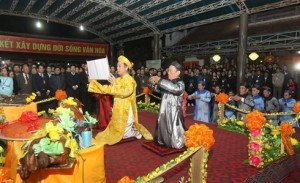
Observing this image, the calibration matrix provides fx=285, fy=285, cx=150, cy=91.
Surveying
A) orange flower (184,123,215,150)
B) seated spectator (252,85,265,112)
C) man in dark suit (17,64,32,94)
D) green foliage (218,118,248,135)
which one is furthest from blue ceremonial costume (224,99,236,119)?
man in dark suit (17,64,32,94)

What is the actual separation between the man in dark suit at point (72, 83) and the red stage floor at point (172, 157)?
489 cm

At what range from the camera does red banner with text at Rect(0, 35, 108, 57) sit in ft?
44.7

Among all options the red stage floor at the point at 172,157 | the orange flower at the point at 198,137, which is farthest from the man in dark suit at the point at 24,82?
the orange flower at the point at 198,137

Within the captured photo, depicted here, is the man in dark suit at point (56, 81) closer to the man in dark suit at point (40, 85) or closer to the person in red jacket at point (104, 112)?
the man in dark suit at point (40, 85)

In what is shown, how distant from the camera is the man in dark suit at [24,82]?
9.23 m

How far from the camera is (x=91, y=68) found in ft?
19.1

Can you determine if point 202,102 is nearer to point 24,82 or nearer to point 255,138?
point 255,138

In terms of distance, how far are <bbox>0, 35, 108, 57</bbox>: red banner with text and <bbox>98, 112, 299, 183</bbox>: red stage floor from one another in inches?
399

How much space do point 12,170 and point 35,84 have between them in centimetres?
663

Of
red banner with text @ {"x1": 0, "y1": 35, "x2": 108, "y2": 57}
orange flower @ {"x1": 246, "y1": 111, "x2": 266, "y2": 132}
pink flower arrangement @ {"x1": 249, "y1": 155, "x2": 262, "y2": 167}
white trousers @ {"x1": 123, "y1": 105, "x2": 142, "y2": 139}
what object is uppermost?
red banner with text @ {"x1": 0, "y1": 35, "x2": 108, "y2": 57}

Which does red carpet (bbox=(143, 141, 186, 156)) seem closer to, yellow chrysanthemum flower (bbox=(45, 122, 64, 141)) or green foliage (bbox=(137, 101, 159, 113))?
yellow chrysanthemum flower (bbox=(45, 122, 64, 141))

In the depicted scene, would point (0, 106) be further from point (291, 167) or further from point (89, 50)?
point (89, 50)

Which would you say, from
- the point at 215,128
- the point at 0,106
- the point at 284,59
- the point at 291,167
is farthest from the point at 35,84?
the point at 284,59

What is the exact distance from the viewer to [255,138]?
497 cm
